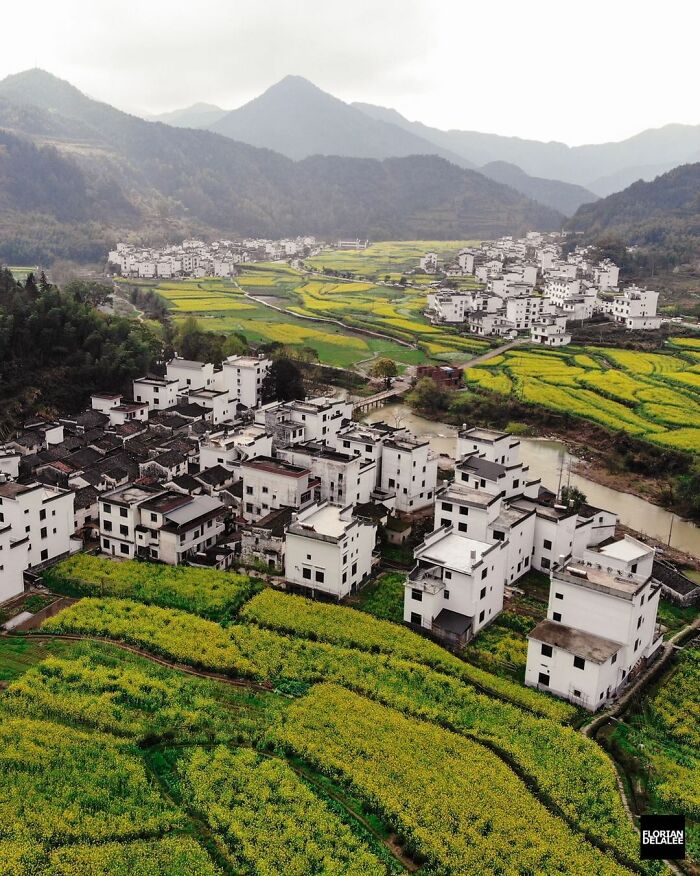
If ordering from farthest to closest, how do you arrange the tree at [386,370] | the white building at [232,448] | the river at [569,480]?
the tree at [386,370] → the river at [569,480] → the white building at [232,448]

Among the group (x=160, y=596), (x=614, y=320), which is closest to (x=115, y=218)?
(x=614, y=320)

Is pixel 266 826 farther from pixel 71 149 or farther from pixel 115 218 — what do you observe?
pixel 71 149

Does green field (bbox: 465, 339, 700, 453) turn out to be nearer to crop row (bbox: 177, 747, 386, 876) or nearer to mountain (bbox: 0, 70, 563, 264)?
crop row (bbox: 177, 747, 386, 876)

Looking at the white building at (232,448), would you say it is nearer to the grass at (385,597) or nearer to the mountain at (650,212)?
the grass at (385,597)

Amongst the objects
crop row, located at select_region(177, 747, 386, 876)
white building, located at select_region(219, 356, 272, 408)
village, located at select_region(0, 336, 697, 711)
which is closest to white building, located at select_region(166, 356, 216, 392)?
white building, located at select_region(219, 356, 272, 408)

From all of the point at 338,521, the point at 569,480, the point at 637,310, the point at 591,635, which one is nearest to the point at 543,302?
the point at 637,310

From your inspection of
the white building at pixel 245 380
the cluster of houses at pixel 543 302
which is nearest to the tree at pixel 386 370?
the white building at pixel 245 380

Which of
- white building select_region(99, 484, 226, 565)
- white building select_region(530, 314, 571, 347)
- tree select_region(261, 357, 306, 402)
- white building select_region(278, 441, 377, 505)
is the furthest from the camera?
white building select_region(530, 314, 571, 347)

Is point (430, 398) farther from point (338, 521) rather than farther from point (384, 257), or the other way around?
point (384, 257)
